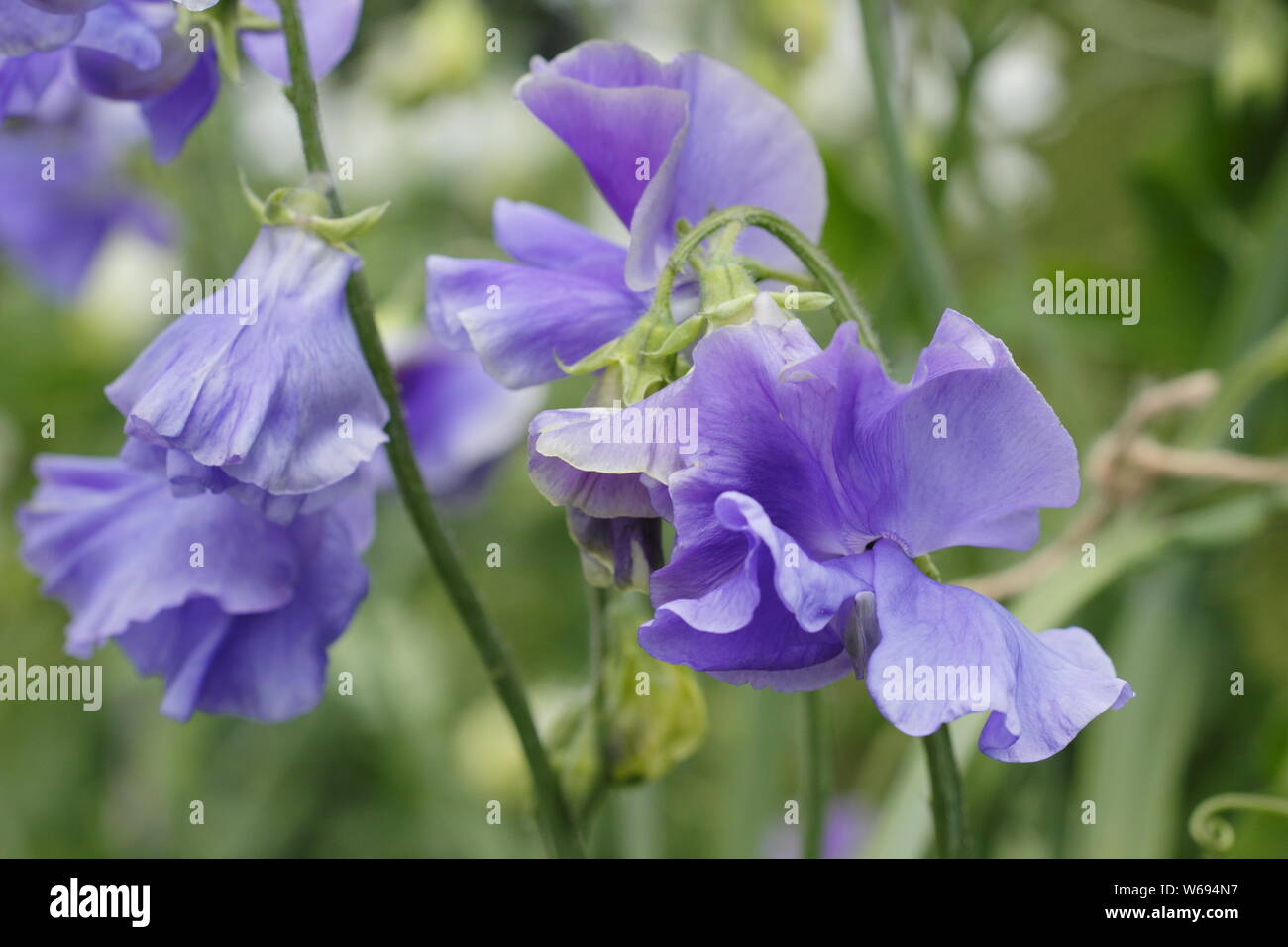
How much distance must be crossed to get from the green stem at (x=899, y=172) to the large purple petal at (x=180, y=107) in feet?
0.93

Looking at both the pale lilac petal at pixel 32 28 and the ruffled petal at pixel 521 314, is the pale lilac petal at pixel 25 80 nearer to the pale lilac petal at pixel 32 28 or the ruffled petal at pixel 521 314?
the pale lilac petal at pixel 32 28

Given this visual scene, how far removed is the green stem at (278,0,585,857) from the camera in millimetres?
379

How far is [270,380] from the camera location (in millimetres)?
367

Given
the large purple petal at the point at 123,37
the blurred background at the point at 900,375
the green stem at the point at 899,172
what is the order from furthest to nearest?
1. the blurred background at the point at 900,375
2. the green stem at the point at 899,172
3. the large purple petal at the point at 123,37

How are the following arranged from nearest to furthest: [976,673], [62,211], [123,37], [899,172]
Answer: [976,673]
[123,37]
[899,172]
[62,211]

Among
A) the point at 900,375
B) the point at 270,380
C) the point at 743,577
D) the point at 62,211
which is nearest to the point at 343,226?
the point at 270,380

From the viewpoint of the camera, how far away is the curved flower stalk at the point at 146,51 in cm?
38

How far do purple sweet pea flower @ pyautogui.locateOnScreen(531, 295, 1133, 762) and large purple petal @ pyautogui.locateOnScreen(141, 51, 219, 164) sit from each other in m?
0.22

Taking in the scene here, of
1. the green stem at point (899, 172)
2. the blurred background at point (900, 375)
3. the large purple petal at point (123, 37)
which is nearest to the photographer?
the large purple petal at point (123, 37)

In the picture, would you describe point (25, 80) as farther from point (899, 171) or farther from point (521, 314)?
point (899, 171)

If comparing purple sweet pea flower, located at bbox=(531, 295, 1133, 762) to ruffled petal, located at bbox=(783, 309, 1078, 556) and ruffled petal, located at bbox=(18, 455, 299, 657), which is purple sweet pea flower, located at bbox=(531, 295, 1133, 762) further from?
ruffled petal, located at bbox=(18, 455, 299, 657)

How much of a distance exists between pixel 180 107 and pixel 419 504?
0.62 ft

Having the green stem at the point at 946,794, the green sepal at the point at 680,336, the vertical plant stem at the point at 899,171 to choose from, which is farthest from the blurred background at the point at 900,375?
the green sepal at the point at 680,336
